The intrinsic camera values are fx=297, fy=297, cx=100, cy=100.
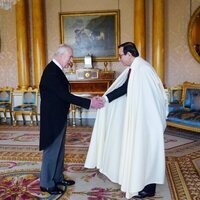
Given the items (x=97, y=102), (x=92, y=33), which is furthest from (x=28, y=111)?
(x=97, y=102)

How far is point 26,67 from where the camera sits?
28.8 feet

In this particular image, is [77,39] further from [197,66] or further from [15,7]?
[197,66]

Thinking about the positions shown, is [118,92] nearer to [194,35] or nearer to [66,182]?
[66,182]

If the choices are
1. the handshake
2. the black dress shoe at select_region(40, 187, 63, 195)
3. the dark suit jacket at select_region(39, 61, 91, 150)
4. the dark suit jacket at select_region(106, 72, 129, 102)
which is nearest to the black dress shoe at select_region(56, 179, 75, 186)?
the black dress shoe at select_region(40, 187, 63, 195)

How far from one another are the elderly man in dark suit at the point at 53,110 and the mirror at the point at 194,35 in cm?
581

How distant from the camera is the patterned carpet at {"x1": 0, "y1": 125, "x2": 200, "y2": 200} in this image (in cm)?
329

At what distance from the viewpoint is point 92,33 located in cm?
868

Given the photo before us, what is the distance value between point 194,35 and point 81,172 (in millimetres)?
5771

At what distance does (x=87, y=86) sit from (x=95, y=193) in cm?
503

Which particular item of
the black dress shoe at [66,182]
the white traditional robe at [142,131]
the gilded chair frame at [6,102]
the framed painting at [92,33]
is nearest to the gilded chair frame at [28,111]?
the gilded chair frame at [6,102]

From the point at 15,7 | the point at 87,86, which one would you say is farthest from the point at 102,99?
the point at 15,7

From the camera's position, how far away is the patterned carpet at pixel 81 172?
3.29 m

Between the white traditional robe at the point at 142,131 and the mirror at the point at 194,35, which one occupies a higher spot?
the mirror at the point at 194,35

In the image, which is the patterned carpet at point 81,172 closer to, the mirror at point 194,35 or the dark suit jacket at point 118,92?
the dark suit jacket at point 118,92
